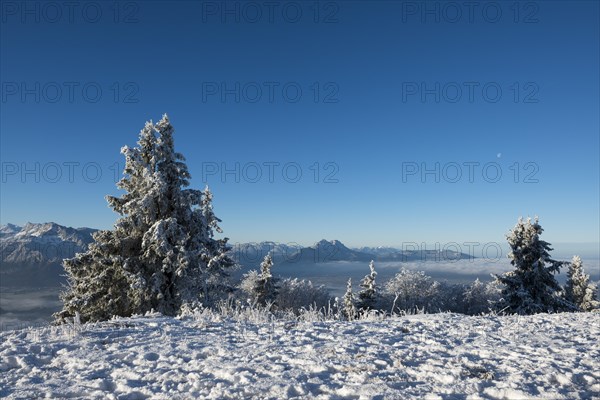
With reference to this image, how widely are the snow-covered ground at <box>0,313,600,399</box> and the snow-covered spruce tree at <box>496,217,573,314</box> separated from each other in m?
22.4

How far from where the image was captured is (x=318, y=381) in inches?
153

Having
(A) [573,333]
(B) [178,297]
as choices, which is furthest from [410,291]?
(A) [573,333]

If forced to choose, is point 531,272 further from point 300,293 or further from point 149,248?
point 300,293

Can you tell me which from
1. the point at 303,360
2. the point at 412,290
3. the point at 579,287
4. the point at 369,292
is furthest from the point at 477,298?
the point at 303,360

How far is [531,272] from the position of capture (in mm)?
26375

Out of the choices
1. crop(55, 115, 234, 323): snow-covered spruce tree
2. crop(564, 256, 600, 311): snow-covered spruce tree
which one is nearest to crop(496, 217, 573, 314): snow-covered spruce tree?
crop(564, 256, 600, 311): snow-covered spruce tree

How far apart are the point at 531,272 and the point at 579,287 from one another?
1631 cm

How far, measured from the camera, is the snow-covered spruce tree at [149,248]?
57.5 feet

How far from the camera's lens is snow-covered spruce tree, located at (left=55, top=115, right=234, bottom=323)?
17531 mm

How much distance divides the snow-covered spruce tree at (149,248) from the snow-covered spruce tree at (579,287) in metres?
37.1

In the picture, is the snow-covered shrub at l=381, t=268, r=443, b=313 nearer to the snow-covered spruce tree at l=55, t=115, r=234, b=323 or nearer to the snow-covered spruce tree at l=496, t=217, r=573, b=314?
the snow-covered spruce tree at l=496, t=217, r=573, b=314

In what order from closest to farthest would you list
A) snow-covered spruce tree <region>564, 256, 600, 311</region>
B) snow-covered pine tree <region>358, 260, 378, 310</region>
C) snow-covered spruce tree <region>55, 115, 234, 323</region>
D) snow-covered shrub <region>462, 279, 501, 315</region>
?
snow-covered spruce tree <region>55, 115, 234, 323</region>
snow-covered spruce tree <region>564, 256, 600, 311</region>
snow-covered pine tree <region>358, 260, 378, 310</region>
snow-covered shrub <region>462, 279, 501, 315</region>

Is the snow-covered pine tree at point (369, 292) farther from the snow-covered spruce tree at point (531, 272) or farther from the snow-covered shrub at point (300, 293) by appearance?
the snow-covered shrub at point (300, 293)

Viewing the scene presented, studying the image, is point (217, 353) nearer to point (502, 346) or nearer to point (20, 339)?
point (20, 339)
